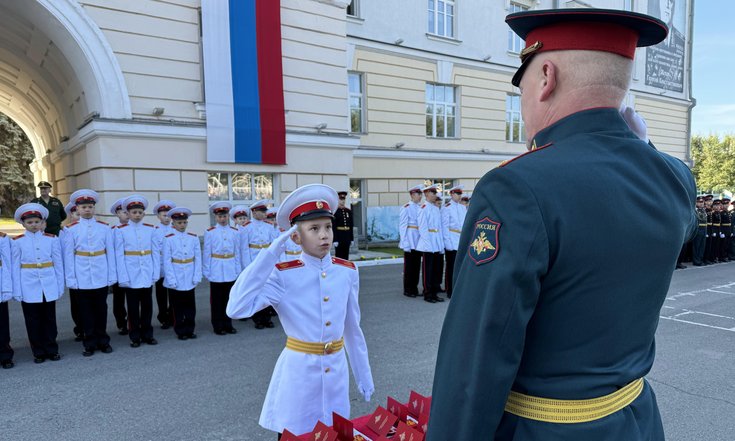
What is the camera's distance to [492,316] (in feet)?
3.39

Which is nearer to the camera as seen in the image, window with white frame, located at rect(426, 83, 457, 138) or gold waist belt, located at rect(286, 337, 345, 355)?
gold waist belt, located at rect(286, 337, 345, 355)

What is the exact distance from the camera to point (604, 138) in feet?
A: 4.02

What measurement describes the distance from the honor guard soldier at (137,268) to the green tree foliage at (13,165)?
32871 mm

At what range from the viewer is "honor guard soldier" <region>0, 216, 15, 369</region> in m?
5.41

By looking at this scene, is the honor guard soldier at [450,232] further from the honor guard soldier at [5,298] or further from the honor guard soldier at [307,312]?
the honor guard soldier at [5,298]

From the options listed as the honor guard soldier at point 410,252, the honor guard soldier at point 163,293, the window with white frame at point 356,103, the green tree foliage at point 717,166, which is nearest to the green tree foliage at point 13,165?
the window with white frame at point 356,103

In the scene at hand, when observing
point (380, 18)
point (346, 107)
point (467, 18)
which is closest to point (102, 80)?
point (346, 107)

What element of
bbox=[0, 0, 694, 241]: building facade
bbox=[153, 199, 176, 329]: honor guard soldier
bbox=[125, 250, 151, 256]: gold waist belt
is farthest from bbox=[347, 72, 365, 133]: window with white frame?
bbox=[125, 250, 151, 256]: gold waist belt

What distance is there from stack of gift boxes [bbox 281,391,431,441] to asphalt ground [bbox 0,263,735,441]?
1.64 m

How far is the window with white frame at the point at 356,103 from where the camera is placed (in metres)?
15.8

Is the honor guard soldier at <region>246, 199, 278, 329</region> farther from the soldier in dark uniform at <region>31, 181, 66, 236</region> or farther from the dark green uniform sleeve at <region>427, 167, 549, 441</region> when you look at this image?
the dark green uniform sleeve at <region>427, 167, 549, 441</region>

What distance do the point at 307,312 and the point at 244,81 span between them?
1020 centimetres

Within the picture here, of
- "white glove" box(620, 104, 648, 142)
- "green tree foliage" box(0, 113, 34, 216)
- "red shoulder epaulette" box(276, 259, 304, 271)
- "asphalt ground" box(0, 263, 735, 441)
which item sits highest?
"green tree foliage" box(0, 113, 34, 216)

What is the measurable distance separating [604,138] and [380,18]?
1591 cm
